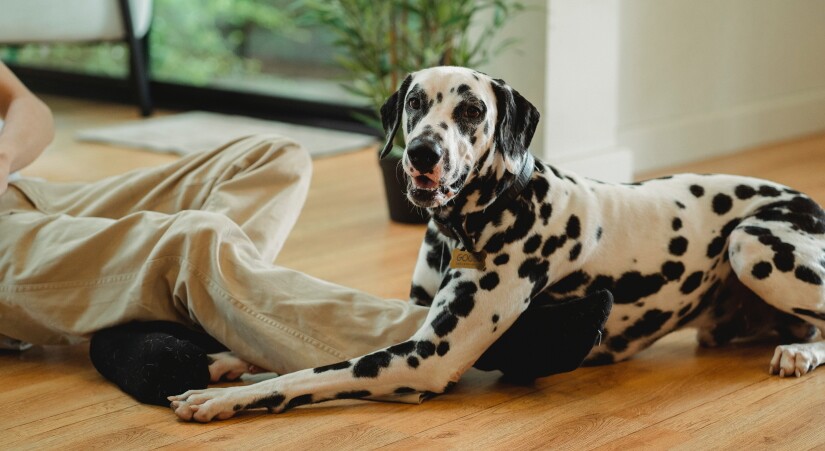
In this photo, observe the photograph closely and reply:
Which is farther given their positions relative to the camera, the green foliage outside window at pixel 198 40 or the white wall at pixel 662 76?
the green foliage outside window at pixel 198 40

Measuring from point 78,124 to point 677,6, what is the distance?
3.44m

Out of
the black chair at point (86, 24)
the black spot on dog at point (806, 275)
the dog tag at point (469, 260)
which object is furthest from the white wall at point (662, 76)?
the black chair at point (86, 24)

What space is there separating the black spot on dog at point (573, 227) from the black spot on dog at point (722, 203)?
36 cm

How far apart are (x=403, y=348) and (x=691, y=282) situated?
68 cm

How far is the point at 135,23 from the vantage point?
6277 mm

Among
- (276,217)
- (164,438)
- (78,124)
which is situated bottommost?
(78,124)

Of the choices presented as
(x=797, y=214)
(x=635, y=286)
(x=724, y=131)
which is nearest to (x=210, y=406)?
(x=635, y=286)

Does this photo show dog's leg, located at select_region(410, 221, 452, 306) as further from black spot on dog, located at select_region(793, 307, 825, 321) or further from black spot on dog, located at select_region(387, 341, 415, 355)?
black spot on dog, located at select_region(793, 307, 825, 321)

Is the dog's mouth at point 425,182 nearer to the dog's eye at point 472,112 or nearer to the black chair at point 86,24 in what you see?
the dog's eye at point 472,112

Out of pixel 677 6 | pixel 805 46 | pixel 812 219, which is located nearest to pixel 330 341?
pixel 812 219

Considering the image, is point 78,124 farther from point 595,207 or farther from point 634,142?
point 595,207

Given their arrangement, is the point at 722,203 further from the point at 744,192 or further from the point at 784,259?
the point at 784,259

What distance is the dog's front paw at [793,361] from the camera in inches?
92.7

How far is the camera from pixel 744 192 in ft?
8.05
